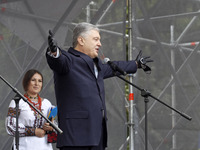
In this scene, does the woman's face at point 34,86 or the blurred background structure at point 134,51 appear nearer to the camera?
the woman's face at point 34,86

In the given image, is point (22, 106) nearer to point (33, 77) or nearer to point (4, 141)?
point (33, 77)

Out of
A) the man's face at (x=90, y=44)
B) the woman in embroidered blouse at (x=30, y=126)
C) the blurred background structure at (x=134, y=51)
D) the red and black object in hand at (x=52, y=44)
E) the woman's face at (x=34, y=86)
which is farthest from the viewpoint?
the blurred background structure at (x=134, y=51)

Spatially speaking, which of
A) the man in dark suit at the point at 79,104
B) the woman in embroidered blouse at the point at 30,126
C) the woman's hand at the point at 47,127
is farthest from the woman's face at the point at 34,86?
the man in dark suit at the point at 79,104

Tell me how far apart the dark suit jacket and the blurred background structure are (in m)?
2.05

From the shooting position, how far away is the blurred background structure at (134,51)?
503cm

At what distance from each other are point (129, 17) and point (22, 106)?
6.22 ft

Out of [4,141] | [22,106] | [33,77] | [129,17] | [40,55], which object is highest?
[129,17]

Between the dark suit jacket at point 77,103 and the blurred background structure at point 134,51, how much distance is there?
205 centimetres

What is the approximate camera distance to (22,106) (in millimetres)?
3629

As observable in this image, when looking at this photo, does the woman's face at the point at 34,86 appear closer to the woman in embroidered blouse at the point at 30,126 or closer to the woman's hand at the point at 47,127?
the woman in embroidered blouse at the point at 30,126

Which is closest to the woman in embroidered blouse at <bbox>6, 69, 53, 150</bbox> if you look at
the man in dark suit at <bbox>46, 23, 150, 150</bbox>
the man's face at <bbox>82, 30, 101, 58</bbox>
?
the man in dark suit at <bbox>46, 23, 150, 150</bbox>

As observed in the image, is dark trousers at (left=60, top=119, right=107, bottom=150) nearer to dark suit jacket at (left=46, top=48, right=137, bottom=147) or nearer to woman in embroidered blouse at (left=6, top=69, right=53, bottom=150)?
dark suit jacket at (left=46, top=48, right=137, bottom=147)

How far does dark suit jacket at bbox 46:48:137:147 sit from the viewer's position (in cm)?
291

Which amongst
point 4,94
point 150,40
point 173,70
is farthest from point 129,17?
Result: point 4,94
